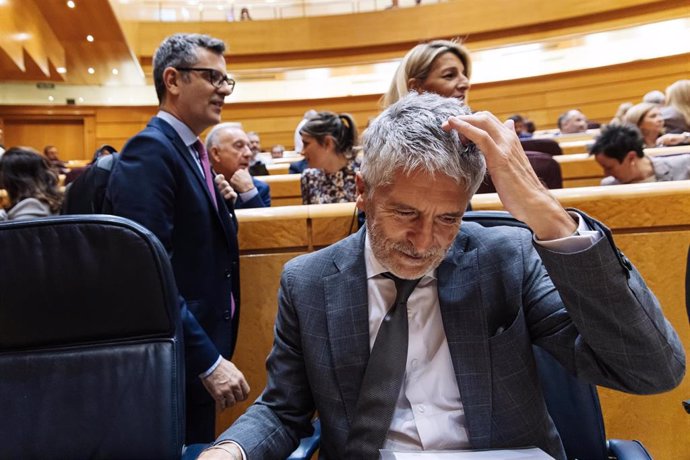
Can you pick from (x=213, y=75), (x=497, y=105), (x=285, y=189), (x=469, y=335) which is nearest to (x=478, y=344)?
(x=469, y=335)

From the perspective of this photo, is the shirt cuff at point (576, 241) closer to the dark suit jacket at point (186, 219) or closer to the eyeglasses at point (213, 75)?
the dark suit jacket at point (186, 219)

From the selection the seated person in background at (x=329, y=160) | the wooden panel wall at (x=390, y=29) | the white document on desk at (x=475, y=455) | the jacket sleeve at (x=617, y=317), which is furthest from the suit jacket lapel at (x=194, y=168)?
the wooden panel wall at (x=390, y=29)

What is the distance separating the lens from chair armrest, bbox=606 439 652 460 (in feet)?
2.84

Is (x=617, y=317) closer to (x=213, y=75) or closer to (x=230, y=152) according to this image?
(x=213, y=75)

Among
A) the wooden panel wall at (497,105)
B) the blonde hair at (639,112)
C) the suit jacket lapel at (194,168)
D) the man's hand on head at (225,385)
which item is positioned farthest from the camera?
the wooden panel wall at (497,105)

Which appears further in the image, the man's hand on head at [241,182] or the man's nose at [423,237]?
the man's hand on head at [241,182]

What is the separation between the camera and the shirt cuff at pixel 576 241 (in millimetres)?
738

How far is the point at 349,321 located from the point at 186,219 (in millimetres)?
631

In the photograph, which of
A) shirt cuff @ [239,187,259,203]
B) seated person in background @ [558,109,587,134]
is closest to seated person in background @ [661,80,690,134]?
seated person in background @ [558,109,587,134]

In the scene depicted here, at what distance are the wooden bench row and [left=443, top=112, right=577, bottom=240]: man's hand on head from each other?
83 cm

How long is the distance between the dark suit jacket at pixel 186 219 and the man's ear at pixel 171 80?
4.3 inches

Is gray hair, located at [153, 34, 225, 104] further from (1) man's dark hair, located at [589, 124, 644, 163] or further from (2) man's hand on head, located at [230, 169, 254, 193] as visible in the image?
(1) man's dark hair, located at [589, 124, 644, 163]

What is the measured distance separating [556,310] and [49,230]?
33.4 inches

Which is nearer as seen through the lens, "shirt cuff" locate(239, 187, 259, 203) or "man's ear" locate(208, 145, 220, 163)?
"shirt cuff" locate(239, 187, 259, 203)
